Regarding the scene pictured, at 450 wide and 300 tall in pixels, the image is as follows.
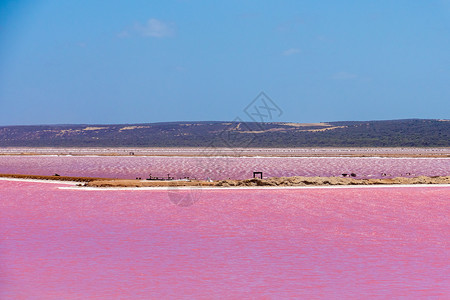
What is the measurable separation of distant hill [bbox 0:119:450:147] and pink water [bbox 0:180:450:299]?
260 ft

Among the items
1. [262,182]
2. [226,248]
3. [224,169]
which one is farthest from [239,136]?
[226,248]

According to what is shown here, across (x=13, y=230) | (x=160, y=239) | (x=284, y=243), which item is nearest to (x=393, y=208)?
(x=284, y=243)

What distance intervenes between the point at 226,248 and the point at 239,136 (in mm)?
117380

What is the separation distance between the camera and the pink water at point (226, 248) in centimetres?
771

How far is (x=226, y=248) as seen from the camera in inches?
404

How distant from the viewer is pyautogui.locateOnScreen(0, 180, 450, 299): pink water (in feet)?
25.3

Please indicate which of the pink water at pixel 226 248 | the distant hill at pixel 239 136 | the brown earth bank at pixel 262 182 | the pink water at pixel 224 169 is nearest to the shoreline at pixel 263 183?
the brown earth bank at pixel 262 182

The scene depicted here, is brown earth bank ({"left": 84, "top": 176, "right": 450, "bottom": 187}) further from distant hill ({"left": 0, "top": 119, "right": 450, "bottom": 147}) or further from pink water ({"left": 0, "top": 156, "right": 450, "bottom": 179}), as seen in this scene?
distant hill ({"left": 0, "top": 119, "right": 450, "bottom": 147})

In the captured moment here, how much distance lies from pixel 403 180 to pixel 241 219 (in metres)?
11.7

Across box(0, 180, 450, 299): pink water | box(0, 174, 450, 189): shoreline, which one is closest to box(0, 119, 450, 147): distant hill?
box(0, 174, 450, 189): shoreline

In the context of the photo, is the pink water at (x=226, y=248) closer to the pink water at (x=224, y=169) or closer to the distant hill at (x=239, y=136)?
the pink water at (x=224, y=169)

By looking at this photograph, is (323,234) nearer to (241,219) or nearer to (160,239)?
(241,219)

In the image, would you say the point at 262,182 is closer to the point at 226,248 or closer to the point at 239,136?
the point at 226,248

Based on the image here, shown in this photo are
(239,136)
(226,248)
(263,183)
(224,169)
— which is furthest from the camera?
(239,136)
